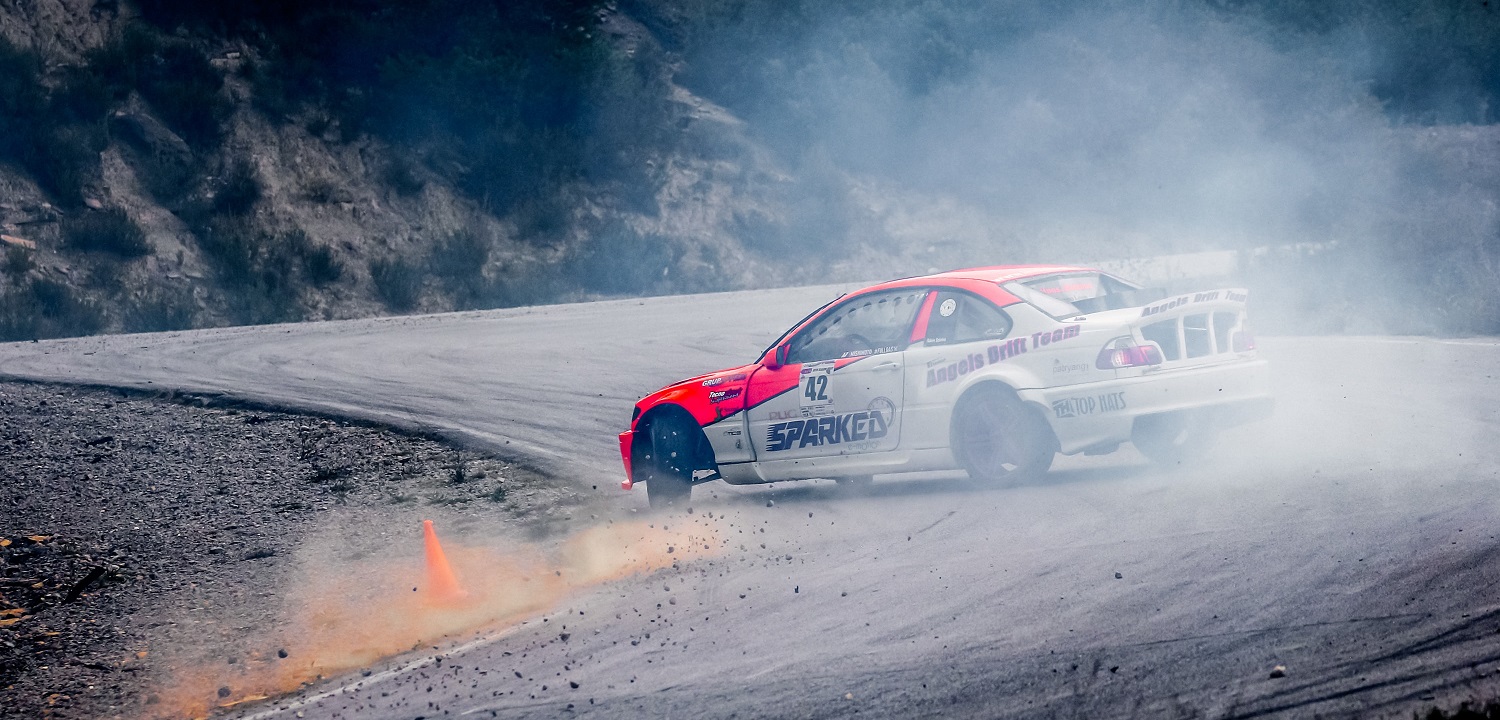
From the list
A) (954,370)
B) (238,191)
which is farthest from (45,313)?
(954,370)

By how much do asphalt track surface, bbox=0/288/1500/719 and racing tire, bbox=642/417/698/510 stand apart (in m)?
0.23

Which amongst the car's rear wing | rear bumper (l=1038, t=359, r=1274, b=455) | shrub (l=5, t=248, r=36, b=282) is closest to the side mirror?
rear bumper (l=1038, t=359, r=1274, b=455)

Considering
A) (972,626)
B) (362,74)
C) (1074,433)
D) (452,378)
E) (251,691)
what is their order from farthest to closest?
(362,74) → (452,378) → (1074,433) → (251,691) → (972,626)

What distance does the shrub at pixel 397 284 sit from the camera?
29.9 metres

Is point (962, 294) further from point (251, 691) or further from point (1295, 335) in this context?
point (1295, 335)

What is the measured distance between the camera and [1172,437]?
850 cm

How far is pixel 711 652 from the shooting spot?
5.69 metres

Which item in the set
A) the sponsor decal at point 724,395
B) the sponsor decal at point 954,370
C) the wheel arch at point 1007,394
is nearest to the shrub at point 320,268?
the sponsor decal at point 724,395

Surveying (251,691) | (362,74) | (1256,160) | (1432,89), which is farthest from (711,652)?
(1432,89)

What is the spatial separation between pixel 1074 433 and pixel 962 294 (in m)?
1.17

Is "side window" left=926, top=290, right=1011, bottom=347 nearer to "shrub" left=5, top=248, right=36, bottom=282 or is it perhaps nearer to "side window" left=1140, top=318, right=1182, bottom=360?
"side window" left=1140, top=318, right=1182, bottom=360

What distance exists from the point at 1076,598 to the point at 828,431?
315cm

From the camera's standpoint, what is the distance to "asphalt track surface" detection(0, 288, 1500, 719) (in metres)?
4.79

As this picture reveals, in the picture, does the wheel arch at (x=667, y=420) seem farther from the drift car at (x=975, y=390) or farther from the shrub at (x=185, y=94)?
the shrub at (x=185, y=94)
